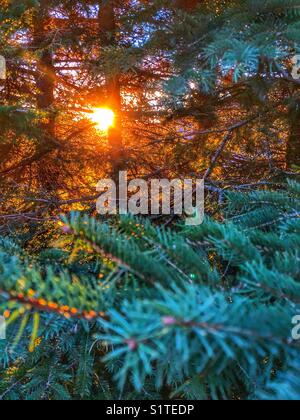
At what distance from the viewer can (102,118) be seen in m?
Answer: 4.11

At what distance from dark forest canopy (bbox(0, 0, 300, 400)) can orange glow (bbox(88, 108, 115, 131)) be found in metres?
0.02

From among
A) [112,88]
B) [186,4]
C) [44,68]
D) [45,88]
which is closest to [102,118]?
[112,88]

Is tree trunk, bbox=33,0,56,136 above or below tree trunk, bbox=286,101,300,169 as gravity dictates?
above

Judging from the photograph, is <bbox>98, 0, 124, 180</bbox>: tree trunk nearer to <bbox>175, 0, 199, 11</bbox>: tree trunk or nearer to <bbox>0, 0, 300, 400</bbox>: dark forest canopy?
<bbox>0, 0, 300, 400</bbox>: dark forest canopy

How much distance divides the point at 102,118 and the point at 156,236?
12.1ft

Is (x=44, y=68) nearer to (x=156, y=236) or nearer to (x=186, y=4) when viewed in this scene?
(x=186, y=4)

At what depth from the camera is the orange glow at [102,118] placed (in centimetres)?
393

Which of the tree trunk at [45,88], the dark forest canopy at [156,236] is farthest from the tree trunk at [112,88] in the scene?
the tree trunk at [45,88]

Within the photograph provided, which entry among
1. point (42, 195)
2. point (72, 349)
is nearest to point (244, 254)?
point (72, 349)

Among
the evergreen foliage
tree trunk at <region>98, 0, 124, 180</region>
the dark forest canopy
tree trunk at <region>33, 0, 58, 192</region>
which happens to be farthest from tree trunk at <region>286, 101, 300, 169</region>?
tree trunk at <region>33, 0, 58, 192</region>

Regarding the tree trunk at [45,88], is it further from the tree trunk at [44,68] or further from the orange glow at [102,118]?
the orange glow at [102,118]

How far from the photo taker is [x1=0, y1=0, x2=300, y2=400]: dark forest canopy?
438mm

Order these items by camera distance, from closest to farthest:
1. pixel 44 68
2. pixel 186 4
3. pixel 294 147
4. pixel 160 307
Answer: pixel 160 307, pixel 294 147, pixel 186 4, pixel 44 68

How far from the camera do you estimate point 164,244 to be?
23.7 inches
